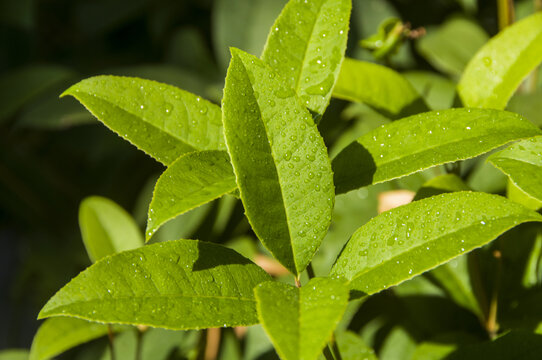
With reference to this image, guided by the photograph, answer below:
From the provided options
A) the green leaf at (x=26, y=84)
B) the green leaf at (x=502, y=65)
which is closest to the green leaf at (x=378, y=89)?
→ the green leaf at (x=502, y=65)

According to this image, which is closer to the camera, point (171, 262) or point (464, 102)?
point (171, 262)

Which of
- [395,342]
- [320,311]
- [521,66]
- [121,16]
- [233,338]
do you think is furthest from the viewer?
[121,16]

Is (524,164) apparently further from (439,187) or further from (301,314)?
(301,314)

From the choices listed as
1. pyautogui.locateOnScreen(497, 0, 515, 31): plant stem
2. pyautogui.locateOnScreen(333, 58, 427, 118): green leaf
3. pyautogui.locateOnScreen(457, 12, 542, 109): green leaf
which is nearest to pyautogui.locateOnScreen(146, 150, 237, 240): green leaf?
pyautogui.locateOnScreen(333, 58, 427, 118): green leaf

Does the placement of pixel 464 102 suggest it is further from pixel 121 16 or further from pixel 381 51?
pixel 121 16

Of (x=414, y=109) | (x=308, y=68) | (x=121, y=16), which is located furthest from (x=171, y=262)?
(x=121, y=16)

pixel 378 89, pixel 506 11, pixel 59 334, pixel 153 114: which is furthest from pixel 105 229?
pixel 506 11

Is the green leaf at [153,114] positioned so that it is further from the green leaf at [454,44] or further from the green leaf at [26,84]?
the green leaf at [26,84]

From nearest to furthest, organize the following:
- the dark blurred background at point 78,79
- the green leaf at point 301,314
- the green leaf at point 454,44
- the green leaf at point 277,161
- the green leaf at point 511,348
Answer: the green leaf at point 301,314 → the green leaf at point 277,161 → the green leaf at point 511,348 → the green leaf at point 454,44 → the dark blurred background at point 78,79
